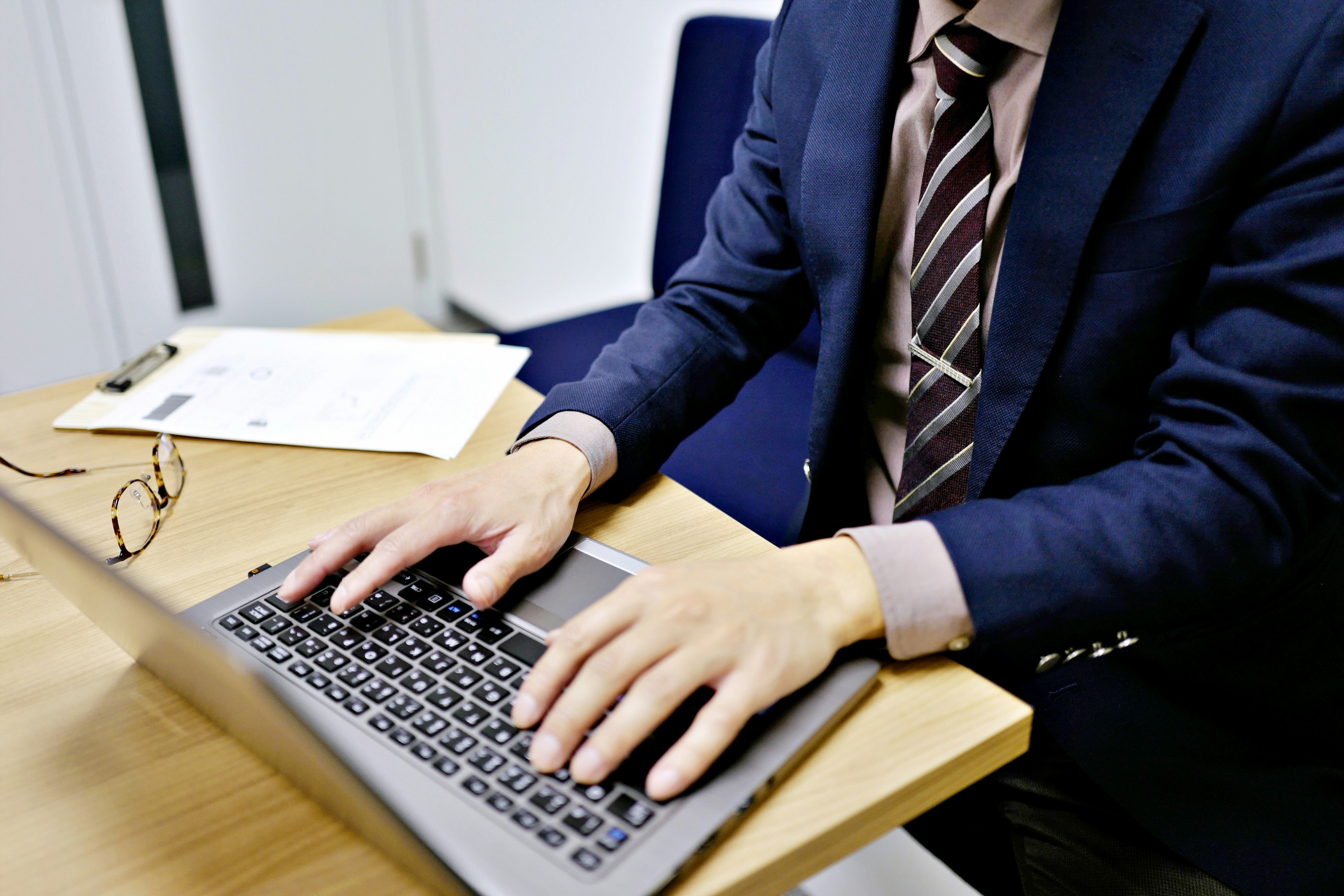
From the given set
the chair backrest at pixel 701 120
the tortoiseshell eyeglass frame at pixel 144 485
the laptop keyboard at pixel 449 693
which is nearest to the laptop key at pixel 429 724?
the laptop keyboard at pixel 449 693

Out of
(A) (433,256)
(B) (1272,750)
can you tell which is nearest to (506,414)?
(B) (1272,750)

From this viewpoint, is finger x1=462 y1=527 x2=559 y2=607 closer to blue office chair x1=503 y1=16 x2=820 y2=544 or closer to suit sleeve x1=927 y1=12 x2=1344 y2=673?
suit sleeve x1=927 y1=12 x2=1344 y2=673

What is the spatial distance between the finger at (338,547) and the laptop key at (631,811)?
0.25 metres

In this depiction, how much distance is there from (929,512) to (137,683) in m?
0.62

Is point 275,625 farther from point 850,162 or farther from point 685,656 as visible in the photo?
point 850,162

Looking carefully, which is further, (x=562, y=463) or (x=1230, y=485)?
(x=562, y=463)

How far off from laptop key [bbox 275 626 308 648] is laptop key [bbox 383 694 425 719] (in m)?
0.08

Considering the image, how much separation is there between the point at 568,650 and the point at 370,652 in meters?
0.12

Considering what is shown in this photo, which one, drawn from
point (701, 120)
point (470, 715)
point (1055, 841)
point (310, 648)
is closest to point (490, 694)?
point (470, 715)

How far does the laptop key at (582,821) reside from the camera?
1.35ft

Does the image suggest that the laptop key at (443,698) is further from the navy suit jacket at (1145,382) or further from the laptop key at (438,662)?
the navy suit jacket at (1145,382)

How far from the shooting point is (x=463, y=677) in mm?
494

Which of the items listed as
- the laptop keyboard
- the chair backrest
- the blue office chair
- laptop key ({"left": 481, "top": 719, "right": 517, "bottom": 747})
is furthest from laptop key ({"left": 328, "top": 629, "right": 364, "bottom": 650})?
the chair backrest

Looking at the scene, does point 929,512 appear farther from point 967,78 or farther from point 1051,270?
point 967,78
